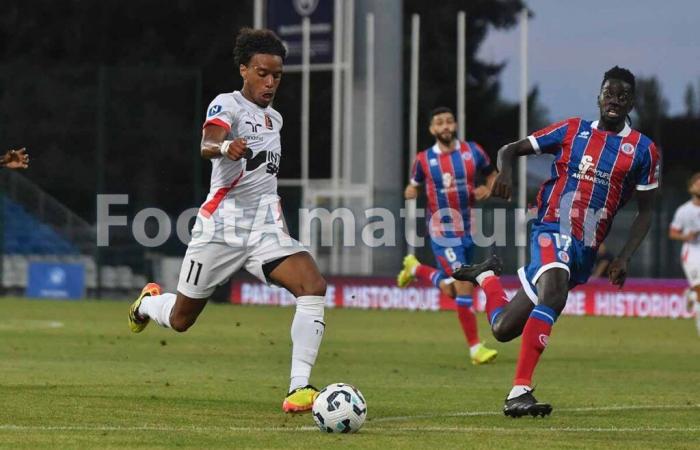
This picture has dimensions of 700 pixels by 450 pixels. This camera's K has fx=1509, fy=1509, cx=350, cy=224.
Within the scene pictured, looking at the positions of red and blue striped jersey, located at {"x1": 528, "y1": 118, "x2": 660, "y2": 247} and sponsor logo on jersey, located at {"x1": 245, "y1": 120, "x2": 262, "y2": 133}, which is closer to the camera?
sponsor logo on jersey, located at {"x1": 245, "y1": 120, "x2": 262, "y2": 133}

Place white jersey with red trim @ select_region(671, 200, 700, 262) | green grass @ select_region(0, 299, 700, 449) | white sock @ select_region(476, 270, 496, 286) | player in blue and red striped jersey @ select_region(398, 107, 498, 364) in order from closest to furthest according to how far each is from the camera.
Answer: green grass @ select_region(0, 299, 700, 449) → white sock @ select_region(476, 270, 496, 286) → player in blue and red striped jersey @ select_region(398, 107, 498, 364) → white jersey with red trim @ select_region(671, 200, 700, 262)

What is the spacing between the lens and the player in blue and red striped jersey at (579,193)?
10.7 m

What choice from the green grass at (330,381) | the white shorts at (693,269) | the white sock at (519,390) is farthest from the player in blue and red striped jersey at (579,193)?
the white shorts at (693,269)

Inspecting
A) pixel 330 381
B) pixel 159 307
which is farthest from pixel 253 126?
pixel 330 381

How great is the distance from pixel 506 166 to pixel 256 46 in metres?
1.93

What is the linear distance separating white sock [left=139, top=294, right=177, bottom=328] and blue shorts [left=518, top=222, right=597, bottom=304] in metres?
2.54

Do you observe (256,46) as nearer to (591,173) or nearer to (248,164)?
(248,164)

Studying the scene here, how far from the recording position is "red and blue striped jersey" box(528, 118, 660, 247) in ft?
35.4

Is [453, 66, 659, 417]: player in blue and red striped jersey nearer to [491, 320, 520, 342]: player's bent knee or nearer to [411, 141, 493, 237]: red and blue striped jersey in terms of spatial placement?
[491, 320, 520, 342]: player's bent knee

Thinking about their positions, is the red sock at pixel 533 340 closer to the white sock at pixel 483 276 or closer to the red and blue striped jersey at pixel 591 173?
the red and blue striped jersey at pixel 591 173

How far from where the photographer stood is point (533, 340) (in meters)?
10.4

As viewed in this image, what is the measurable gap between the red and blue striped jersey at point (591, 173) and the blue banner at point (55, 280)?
2063 cm

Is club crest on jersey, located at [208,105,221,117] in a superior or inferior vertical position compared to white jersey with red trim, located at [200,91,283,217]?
superior

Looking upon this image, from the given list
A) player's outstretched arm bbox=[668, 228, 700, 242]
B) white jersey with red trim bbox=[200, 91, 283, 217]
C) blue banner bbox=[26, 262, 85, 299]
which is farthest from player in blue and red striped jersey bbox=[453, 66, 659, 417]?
blue banner bbox=[26, 262, 85, 299]
